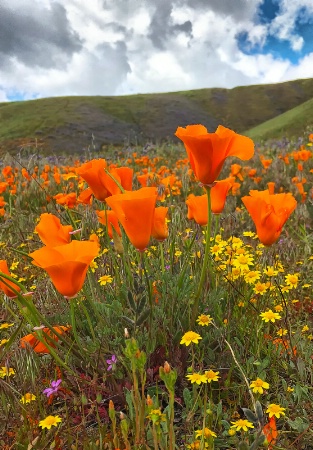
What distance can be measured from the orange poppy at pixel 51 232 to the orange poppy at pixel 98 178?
0.23 meters

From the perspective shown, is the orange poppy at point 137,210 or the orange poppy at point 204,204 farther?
the orange poppy at point 204,204

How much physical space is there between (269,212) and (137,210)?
1.91ft

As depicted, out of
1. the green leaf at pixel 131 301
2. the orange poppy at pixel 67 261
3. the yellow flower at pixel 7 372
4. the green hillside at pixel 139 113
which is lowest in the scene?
the yellow flower at pixel 7 372

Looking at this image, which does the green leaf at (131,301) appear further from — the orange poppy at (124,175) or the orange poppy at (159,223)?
the orange poppy at (124,175)

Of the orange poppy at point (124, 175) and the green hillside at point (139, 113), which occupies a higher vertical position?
the green hillside at point (139, 113)

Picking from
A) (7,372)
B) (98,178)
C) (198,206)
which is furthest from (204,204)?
(7,372)

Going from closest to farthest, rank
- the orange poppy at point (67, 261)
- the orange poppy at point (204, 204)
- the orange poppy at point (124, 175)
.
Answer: the orange poppy at point (67, 261) < the orange poppy at point (124, 175) < the orange poppy at point (204, 204)

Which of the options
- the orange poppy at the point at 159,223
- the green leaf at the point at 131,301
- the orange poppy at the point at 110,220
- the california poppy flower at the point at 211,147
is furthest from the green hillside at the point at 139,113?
the green leaf at the point at 131,301

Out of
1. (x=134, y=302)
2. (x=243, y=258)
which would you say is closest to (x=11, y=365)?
(x=134, y=302)

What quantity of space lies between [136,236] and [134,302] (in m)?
0.24

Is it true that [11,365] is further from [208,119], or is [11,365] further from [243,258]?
[208,119]

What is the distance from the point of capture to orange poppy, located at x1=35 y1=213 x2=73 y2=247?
1.65 metres

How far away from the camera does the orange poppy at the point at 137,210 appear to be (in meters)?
1.43

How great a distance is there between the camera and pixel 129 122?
44.4 m
